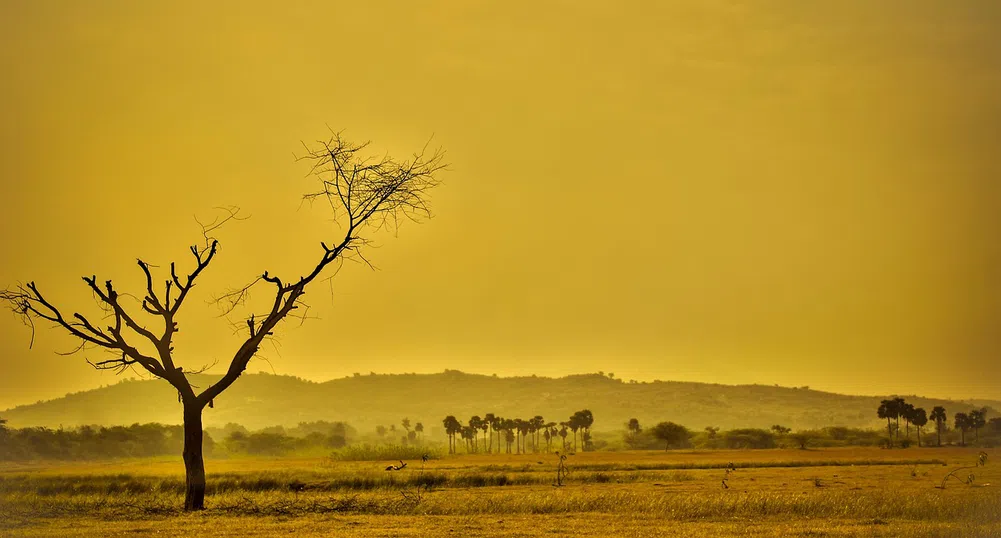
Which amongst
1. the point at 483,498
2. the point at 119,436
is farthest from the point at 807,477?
the point at 119,436

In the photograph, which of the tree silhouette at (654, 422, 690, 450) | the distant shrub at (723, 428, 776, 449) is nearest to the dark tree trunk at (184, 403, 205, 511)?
the distant shrub at (723, 428, 776, 449)

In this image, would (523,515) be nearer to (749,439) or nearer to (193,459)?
(193,459)

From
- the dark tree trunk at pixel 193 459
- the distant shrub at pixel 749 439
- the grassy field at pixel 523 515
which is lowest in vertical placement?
the distant shrub at pixel 749 439

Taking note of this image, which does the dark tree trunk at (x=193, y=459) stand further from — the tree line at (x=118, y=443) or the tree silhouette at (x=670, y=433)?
the tree silhouette at (x=670, y=433)

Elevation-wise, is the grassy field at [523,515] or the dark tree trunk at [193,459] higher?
the dark tree trunk at [193,459]

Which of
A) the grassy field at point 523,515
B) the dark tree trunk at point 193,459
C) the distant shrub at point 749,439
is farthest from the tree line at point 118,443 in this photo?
the dark tree trunk at point 193,459

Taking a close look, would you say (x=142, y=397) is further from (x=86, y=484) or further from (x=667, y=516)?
(x=667, y=516)

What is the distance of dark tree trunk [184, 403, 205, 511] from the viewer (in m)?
30.7

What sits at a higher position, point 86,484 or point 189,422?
point 189,422

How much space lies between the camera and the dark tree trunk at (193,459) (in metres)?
30.7

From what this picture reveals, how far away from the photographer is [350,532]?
2500cm

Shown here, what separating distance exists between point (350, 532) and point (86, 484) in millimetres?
26779

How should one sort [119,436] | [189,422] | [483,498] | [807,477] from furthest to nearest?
[119,436] → [807,477] → [483,498] → [189,422]

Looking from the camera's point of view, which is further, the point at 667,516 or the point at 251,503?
the point at 251,503
